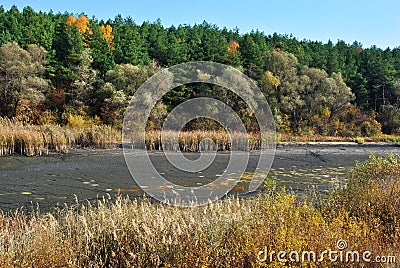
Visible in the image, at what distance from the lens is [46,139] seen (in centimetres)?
1925

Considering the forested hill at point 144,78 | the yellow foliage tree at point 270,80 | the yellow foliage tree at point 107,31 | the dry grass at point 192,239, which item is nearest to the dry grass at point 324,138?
the forested hill at point 144,78

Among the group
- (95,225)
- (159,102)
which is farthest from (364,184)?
(159,102)

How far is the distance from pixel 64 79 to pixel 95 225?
30595mm

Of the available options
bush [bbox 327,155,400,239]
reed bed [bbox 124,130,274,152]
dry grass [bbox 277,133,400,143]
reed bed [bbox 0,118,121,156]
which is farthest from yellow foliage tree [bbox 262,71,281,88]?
bush [bbox 327,155,400,239]

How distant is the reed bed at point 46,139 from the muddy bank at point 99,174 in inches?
31.6

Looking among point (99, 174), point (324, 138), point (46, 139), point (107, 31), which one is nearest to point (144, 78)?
point (46, 139)

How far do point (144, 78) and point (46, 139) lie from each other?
483 inches

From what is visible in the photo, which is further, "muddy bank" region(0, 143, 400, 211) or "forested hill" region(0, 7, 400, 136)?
"forested hill" region(0, 7, 400, 136)

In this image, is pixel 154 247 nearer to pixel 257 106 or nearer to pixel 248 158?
pixel 248 158

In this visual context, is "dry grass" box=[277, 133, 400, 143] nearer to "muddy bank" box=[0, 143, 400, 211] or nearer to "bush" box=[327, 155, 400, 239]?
"muddy bank" box=[0, 143, 400, 211]

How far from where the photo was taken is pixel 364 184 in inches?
243

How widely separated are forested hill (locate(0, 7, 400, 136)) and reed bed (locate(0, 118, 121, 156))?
20.0 feet

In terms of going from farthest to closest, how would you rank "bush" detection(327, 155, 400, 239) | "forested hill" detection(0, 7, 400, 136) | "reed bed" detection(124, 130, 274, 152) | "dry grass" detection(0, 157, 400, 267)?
"forested hill" detection(0, 7, 400, 136) → "reed bed" detection(124, 130, 274, 152) → "bush" detection(327, 155, 400, 239) → "dry grass" detection(0, 157, 400, 267)

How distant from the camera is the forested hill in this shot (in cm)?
2956
